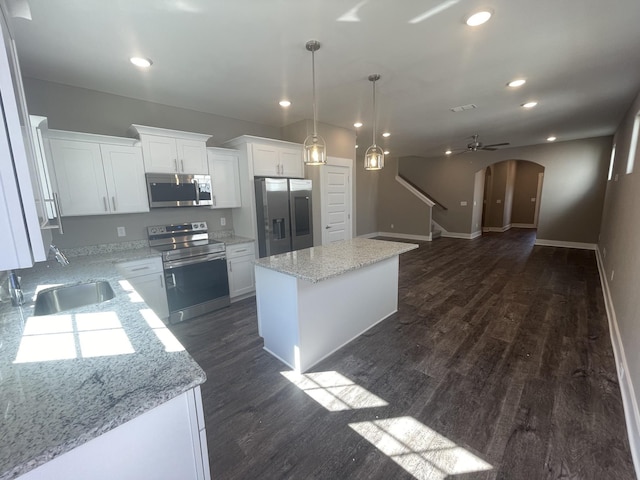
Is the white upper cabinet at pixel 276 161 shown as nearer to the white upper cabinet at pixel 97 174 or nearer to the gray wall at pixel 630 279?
the white upper cabinet at pixel 97 174

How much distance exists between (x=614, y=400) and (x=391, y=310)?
6.28 feet

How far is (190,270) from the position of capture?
3273 mm

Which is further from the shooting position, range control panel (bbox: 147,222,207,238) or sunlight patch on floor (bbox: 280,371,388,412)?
range control panel (bbox: 147,222,207,238)

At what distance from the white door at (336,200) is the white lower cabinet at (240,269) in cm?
135

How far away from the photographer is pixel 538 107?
3998mm

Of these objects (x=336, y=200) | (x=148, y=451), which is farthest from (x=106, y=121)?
(x=148, y=451)

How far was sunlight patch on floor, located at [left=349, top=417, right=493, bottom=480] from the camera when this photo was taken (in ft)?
5.00

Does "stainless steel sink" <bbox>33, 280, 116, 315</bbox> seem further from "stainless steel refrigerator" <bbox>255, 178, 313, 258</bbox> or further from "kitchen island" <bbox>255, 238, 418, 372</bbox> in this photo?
"stainless steel refrigerator" <bbox>255, 178, 313, 258</bbox>

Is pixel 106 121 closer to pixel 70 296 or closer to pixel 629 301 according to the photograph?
pixel 70 296

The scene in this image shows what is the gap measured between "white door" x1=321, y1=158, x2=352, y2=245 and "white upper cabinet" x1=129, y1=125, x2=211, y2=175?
1890 millimetres

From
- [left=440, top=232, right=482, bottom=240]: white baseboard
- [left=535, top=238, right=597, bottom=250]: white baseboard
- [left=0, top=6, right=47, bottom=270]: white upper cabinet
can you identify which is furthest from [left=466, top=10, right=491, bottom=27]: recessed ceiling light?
[left=440, top=232, right=482, bottom=240]: white baseboard

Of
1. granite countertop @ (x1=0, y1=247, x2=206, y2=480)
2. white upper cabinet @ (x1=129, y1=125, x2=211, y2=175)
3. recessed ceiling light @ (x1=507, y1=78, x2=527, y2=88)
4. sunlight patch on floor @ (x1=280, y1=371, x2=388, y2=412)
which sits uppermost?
recessed ceiling light @ (x1=507, y1=78, x2=527, y2=88)

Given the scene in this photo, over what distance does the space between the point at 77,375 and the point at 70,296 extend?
1484 millimetres

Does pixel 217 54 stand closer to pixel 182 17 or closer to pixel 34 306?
pixel 182 17
